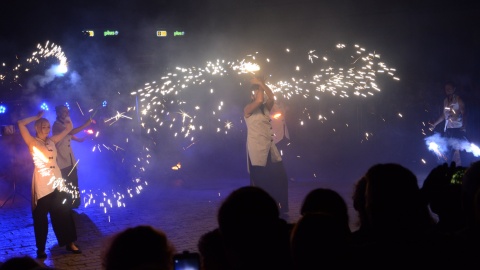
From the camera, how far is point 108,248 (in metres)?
2.52

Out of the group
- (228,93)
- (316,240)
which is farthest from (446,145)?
(316,240)

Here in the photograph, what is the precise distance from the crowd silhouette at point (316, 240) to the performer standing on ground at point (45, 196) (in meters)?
4.24

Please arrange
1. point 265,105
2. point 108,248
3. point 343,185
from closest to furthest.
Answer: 1. point 108,248
2. point 265,105
3. point 343,185

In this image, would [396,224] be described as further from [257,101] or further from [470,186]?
[257,101]

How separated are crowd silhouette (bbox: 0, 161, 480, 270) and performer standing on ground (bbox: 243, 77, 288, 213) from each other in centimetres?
509

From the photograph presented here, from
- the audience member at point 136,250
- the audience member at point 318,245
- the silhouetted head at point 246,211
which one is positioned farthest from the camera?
the silhouetted head at point 246,211

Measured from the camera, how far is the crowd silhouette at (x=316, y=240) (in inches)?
89.4

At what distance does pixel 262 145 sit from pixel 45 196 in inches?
128

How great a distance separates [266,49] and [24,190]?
24.2 feet

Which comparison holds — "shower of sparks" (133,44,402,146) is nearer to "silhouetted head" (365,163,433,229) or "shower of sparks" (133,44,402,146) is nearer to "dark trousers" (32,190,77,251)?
"dark trousers" (32,190,77,251)

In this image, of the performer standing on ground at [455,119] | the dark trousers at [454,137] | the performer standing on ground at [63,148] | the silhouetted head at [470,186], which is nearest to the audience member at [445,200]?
the silhouetted head at [470,186]

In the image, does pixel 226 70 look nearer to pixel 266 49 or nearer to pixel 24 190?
pixel 266 49

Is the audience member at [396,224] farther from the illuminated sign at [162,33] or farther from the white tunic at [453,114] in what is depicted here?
the illuminated sign at [162,33]

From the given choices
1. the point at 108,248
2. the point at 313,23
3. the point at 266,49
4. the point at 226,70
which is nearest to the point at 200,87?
the point at 226,70
